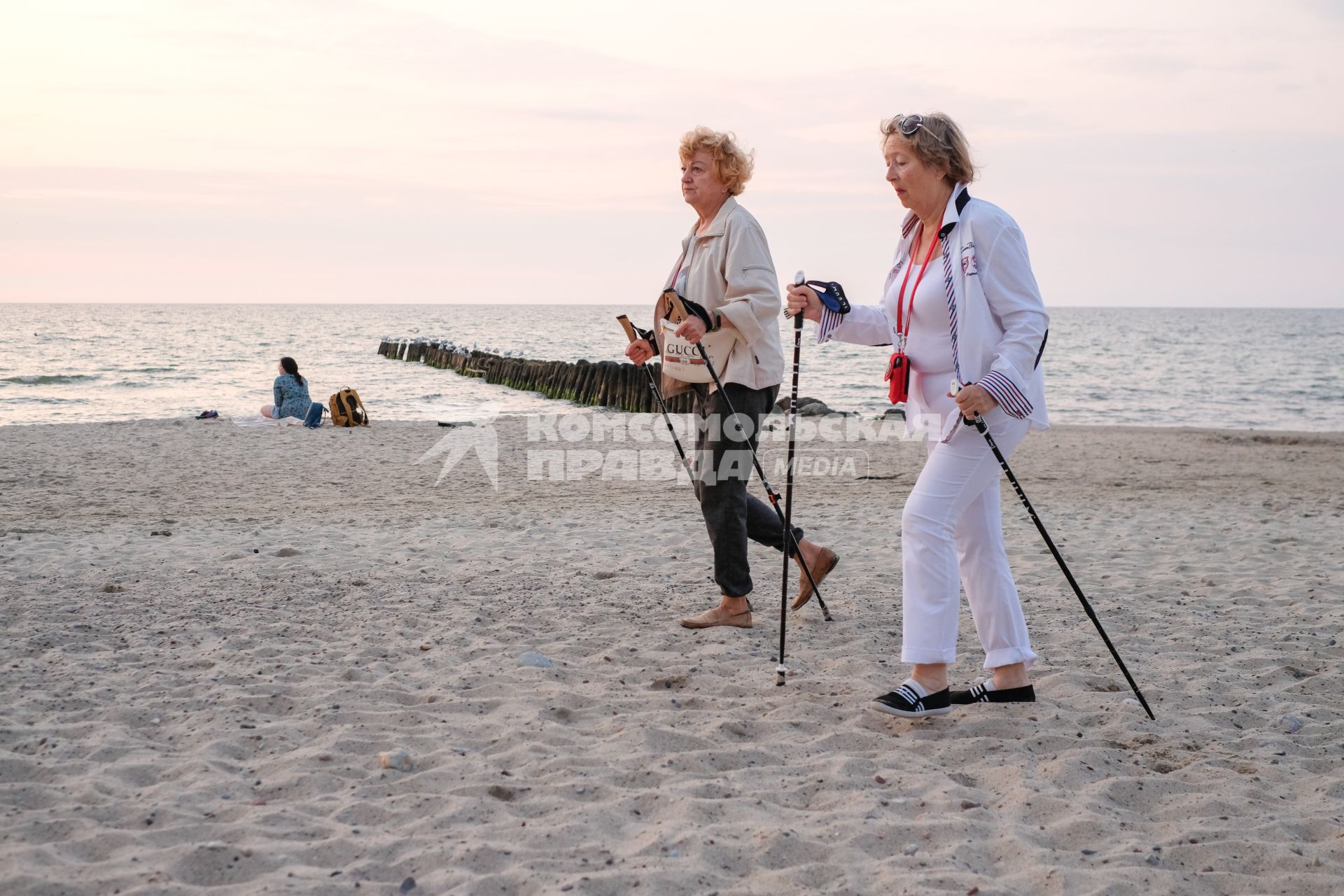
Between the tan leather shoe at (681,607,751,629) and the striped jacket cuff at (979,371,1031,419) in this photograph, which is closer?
the striped jacket cuff at (979,371,1031,419)

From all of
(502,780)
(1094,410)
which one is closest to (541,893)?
(502,780)

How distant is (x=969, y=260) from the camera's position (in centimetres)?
322

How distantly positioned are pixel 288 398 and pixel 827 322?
12.6 m

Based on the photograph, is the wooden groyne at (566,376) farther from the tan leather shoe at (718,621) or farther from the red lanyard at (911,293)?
the red lanyard at (911,293)

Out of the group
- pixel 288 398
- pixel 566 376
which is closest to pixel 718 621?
pixel 288 398

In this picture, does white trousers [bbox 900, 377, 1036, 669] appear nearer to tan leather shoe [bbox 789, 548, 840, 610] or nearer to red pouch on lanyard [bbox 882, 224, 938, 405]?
red pouch on lanyard [bbox 882, 224, 938, 405]

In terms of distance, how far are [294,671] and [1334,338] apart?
233 feet

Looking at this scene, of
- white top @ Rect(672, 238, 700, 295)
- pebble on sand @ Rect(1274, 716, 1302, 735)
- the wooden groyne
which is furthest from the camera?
the wooden groyne

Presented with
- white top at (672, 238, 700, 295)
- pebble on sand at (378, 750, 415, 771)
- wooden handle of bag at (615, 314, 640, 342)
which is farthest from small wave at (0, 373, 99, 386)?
pebble on sand at (378, 750, 415, 771)

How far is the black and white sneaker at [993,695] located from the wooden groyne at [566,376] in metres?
11.0

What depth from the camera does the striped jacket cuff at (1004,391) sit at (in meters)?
3.13

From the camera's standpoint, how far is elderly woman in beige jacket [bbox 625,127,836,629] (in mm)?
4461

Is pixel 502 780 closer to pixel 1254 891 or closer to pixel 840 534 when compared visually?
pixel 1254 891

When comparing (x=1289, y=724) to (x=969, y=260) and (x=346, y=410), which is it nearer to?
(x=969, y=260)
